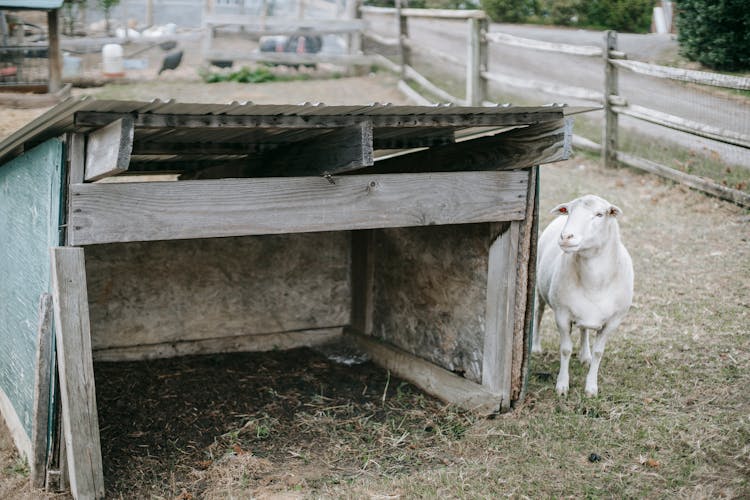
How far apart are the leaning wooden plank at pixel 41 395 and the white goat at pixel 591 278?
3.09m

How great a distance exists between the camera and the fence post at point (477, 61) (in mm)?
14305

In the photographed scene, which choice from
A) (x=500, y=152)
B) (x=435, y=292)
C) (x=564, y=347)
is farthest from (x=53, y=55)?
(x=564, y=347)

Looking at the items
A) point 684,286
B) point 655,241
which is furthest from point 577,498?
point 655,241

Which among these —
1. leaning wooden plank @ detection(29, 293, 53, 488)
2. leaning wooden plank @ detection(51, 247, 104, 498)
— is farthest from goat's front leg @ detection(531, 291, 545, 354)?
leaning wooden plank @ detection(29, 293, 53, 488)

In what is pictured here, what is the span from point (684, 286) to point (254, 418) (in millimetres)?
4547

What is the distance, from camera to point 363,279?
23.2ft

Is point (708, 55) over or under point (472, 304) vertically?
over

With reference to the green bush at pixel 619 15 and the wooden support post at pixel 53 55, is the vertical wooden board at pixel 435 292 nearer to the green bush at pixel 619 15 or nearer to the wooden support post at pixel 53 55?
the wooden support post at pixel 53 55

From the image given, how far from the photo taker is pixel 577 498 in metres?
4.32

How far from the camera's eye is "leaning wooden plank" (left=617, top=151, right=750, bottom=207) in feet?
31.7

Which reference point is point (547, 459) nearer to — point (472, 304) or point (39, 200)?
point (472, 304)

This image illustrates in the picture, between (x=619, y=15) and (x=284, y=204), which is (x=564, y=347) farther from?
(x=619, y=15)

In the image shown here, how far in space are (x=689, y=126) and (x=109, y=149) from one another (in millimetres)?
8476

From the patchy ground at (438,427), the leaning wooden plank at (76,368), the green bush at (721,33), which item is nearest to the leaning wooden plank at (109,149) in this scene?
the leaning wooden plank at (76,368)
